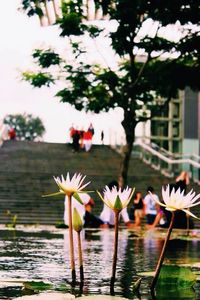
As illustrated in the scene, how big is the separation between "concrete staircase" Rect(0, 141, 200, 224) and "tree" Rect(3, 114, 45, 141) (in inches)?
1696

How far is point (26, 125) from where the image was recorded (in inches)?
3083

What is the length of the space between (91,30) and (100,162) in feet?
31.7

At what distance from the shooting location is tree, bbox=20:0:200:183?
18500 millimetres

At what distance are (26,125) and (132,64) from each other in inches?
2259

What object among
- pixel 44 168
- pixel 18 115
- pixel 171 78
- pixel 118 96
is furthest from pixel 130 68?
pixel 18 115

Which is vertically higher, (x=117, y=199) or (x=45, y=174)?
(x=117, y=199)

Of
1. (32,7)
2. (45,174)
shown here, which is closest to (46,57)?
(32,7)

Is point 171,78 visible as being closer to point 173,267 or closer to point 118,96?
point 118,96

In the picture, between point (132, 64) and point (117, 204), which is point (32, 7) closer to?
point (132, 64)

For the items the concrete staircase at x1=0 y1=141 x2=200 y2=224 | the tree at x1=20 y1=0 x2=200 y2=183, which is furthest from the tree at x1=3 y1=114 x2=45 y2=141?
the tree at x1=20 y1=0 x2=200 y2=183

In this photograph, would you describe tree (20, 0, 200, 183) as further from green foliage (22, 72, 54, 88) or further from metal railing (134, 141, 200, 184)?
metal railing (134, 141, 200, 184)

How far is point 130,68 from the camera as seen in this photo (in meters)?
22.4

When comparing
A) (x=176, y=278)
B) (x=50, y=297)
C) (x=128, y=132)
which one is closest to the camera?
(x=50, y=297)

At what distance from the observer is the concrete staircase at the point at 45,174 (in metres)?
21.5
